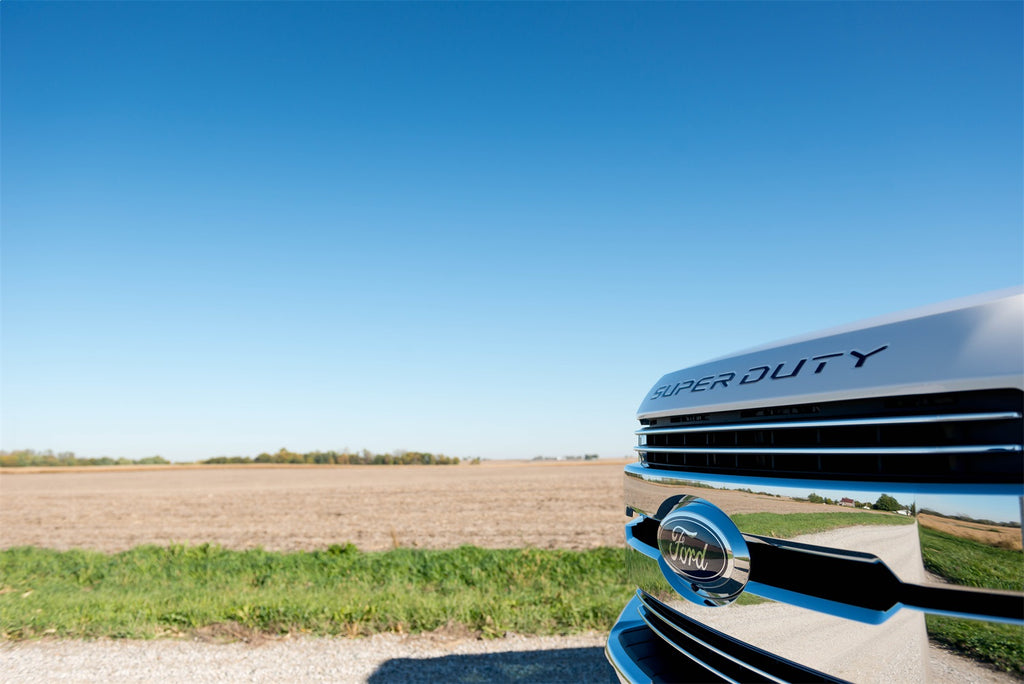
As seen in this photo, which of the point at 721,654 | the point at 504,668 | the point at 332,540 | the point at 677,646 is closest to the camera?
the point at 721,654

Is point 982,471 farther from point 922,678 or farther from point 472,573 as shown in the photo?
point 472,573

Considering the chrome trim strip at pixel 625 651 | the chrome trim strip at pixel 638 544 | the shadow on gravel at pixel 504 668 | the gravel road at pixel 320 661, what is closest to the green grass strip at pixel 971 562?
the chrome trim strip at pixel 638 544

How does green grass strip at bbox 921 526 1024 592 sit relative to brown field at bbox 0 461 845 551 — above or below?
above

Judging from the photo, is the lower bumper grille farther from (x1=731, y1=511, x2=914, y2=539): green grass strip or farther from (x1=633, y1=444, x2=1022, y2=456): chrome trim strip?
(x1=633, y1=444, x2=1022, y2=456): chrome trim strip

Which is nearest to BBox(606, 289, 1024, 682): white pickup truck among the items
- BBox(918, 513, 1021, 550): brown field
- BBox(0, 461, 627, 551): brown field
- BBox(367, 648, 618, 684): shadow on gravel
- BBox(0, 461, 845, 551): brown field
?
BBox(918, 513, 1021, 550): brown field

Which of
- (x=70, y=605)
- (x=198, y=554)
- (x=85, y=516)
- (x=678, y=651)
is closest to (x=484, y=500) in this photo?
(x=85, y=516)

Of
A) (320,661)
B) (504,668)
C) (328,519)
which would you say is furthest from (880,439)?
(328,519)

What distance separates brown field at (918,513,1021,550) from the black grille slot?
0.08 m

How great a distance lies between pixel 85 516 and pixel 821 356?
28023 millimetres

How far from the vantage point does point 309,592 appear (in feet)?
19.2

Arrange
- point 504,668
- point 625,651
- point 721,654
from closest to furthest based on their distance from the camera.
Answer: point 721,654
point 625,651
point 504,668

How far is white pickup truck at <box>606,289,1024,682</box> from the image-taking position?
1146mm

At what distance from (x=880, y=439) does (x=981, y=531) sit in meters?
0.25

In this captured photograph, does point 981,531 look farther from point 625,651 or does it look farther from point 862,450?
point 625,651
